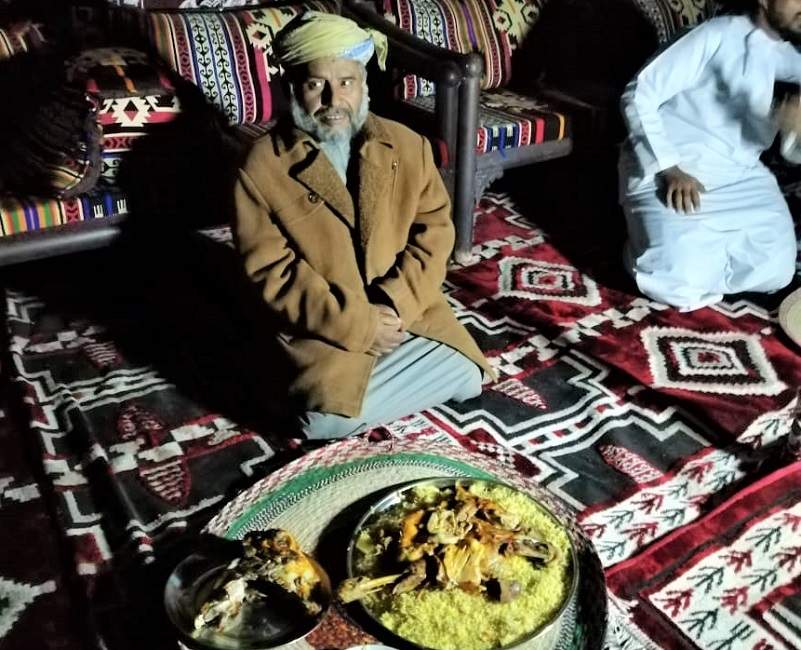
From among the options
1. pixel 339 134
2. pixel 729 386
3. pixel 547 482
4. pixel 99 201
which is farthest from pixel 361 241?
pixel 729 386

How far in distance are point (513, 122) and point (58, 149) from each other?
1.41 meters

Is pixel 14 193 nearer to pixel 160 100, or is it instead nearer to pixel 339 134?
pixel 160 100

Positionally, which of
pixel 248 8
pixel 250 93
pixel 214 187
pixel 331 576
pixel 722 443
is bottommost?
pixel 722 443

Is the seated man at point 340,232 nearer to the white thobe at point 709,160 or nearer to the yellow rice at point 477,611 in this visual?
the yellow rice at point 477,611

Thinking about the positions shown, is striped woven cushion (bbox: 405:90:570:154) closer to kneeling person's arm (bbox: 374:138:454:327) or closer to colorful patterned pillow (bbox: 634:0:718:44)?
colorful patterned pillow (bbox: 634:0:718:44)

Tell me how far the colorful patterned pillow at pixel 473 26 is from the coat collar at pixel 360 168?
127cm

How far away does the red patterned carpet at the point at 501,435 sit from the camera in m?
1.51

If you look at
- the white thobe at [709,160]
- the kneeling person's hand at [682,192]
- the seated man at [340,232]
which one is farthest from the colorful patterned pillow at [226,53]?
the kneeling person's hand at [682,192]

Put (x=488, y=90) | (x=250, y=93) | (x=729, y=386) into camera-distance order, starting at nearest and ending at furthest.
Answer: (x=729, y=386), (x=250, y=93), (x=488, y=90)

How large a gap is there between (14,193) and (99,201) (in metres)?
0.22

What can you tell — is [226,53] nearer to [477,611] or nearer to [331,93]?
[331,93]

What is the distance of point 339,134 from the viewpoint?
1.62 m

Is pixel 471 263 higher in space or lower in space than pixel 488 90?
lower

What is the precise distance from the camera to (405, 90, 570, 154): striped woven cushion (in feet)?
8.74
